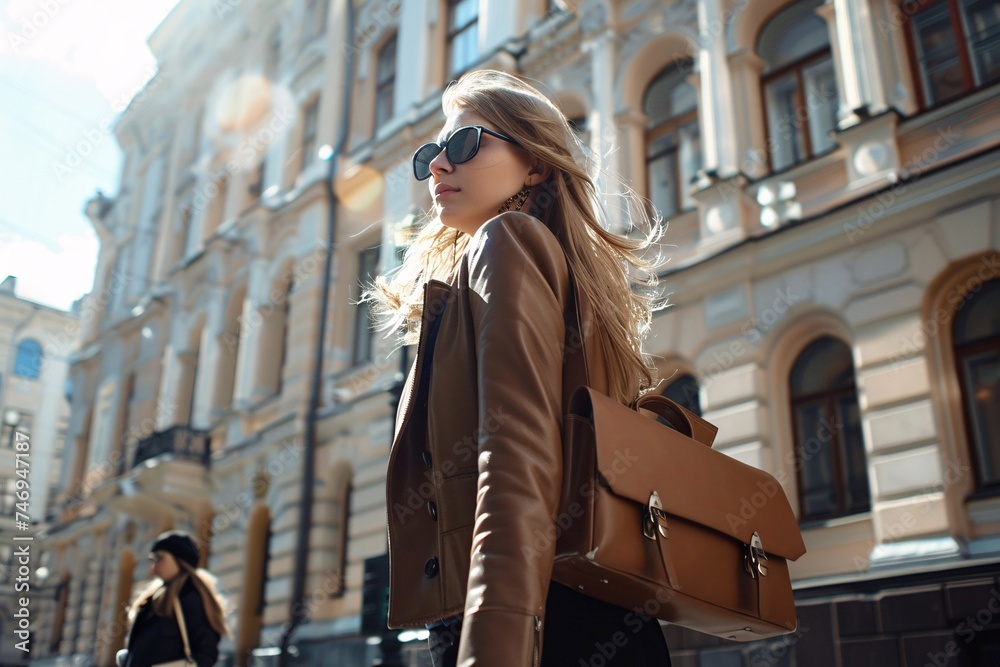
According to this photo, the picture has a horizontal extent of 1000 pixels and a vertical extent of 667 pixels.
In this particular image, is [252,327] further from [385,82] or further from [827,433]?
[827,433]

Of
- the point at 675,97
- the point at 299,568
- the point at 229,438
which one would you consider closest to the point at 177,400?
the point at 229,438

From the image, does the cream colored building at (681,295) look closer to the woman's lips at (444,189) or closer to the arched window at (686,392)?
the arched window at (686,392)

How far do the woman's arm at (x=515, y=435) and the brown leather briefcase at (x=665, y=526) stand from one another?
5 centimetres

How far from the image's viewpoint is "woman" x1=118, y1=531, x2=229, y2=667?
19.2 ft

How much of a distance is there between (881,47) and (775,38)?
6.03 feet

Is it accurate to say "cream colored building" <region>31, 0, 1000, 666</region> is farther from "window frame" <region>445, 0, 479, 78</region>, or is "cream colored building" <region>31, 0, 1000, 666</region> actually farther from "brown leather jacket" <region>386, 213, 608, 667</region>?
"brown leather jacket" <region>386, 213, 608, 667</region>

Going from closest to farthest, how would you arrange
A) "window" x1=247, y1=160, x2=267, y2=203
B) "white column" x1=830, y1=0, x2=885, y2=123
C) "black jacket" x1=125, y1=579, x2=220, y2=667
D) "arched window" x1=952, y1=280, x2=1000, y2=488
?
1. "black jacket" x1=125, y1=579, x2=220, y2=667
2. "arched window" x1=952, y1=280, x2=1000, y2=488
3. "white column" x1=830, y1=0, x2=885, y2=123
4. "window" x1=247, y1=160, x2=267, y2=203

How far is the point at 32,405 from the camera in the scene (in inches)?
1219

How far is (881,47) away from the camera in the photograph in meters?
9.48

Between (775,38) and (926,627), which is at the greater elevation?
(775,38)

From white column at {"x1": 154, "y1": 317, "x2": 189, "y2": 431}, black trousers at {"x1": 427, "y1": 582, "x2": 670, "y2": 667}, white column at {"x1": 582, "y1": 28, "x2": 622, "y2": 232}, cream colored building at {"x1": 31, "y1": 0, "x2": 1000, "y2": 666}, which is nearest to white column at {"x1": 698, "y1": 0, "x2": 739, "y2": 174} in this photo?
cream colored building at {"x1": 31, "y1": 0, "x2": 1000, "y2": 666}

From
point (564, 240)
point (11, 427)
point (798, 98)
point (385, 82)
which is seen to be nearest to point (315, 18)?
point (385, 82)

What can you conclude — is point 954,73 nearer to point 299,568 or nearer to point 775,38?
point 775,38

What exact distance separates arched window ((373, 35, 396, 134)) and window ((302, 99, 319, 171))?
6.09 feet
